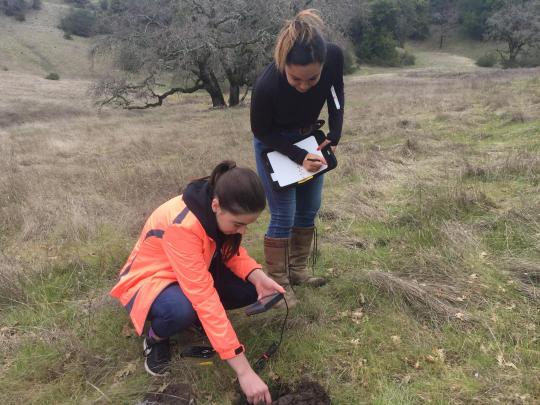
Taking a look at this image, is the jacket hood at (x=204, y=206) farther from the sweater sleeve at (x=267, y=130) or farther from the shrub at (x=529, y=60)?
the shrub at (x=529, y=60)

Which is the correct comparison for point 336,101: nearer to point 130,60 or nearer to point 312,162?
point 312,162

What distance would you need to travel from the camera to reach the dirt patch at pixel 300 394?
219 cm

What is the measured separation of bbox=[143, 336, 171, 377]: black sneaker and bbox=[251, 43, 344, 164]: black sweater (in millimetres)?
1358

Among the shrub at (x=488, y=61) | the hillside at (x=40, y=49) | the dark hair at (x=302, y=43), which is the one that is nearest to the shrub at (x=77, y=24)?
the hillside at (x=40, y=49)

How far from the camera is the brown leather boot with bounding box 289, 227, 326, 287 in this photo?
3.33m

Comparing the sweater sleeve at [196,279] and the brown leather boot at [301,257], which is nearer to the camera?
the sweater sleeve at [196,279]

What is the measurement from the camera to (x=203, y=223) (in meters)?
2.26

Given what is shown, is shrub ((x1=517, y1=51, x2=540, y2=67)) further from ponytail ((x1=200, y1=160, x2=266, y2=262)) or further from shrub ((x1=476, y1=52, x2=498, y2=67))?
ponytail ((x1=200, y1=160, x2=266, y2=262))

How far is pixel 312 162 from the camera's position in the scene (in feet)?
9.44

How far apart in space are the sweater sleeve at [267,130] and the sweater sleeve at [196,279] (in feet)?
2.99

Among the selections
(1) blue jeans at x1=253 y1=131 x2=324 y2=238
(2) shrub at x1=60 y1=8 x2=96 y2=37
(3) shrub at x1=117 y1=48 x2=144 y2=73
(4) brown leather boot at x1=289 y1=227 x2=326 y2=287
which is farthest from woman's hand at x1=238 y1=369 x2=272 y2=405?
(2) shrub at x1=60 y1=8 x2=96 y2=37

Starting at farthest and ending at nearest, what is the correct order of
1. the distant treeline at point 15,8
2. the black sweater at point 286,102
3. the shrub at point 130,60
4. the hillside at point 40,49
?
the distant treeline at point 15,8 < the hillside at point 40,49 < the shrub at point 130,60 < the black sweater at point 286,102

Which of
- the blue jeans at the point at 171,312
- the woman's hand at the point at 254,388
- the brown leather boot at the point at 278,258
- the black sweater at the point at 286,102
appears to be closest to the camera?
the woman's hand at the point at 254,388

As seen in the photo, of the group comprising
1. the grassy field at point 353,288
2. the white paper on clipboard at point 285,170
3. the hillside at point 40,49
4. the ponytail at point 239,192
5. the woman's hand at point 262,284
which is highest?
the ponytail at point 239,192
